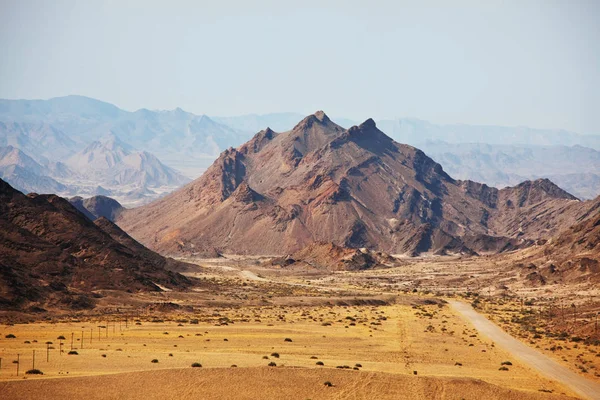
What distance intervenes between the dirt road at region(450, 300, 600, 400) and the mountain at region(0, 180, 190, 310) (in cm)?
4870

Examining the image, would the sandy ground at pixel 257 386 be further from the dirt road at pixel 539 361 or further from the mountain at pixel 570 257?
the mountain at pixel 570 257

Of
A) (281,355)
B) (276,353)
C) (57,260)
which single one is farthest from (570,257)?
(276,353)

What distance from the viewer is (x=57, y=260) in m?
109

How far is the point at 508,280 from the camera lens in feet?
517

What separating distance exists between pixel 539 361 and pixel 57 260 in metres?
69.3

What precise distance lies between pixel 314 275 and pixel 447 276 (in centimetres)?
3424

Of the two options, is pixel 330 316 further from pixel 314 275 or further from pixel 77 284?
pixel 314 275

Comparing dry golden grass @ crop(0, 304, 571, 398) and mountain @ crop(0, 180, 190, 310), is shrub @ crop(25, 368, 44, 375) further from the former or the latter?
mountain @ crop(0, 180, 190, 310)

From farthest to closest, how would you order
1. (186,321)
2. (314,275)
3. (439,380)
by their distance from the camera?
(314,275) < (186,321) < (439,380)

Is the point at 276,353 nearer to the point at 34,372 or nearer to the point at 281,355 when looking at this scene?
the point at 281,355

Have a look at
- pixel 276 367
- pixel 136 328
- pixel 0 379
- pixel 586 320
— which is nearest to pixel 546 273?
pixel 586 320

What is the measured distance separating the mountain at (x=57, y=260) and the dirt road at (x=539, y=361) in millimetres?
48704

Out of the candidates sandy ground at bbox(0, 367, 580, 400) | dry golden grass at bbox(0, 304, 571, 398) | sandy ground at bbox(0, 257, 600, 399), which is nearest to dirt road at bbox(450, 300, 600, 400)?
sandy ground at bbox(0, 257, 600, 399)

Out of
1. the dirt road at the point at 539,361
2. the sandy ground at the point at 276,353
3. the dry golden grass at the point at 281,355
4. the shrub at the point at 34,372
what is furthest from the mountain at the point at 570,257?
the shrub at the point at 34,372
